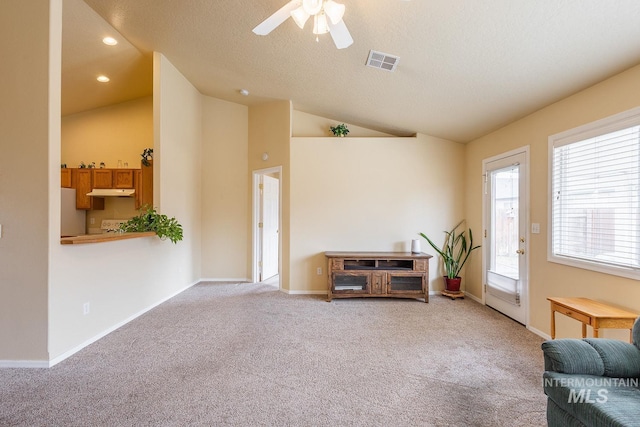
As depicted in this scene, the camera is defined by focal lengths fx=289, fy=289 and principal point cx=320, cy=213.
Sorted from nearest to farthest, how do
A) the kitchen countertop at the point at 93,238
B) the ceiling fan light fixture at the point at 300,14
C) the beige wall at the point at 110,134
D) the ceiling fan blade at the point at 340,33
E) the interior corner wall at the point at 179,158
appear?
the ceiling fan light fixture at the point at 300,14
the ceiling fan blade at the point at 340,33
the kitchen countertop at the point at 93,238
the interior corner wall at the point at 179,158
the beige wall at the point at 110,134

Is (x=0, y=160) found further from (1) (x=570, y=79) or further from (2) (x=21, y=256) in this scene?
(1) (x=570, y=79)

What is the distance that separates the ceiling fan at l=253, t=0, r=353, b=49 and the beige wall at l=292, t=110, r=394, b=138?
9.59ft

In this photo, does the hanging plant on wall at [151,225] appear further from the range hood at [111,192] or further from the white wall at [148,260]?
the range hood at [111,192]

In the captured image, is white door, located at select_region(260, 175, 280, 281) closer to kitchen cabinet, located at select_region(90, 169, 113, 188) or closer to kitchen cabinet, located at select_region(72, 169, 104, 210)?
kitchen cabinet, located at select_region(90, 169, 113, 188)

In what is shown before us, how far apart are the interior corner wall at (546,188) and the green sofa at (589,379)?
40.7 inches

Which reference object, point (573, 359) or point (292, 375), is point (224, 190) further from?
point (573, 359)

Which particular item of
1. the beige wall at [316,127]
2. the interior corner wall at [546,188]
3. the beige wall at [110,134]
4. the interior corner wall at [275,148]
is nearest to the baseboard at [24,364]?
the interior corner wall at [275,148]

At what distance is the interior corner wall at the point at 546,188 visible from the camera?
7.50 feet

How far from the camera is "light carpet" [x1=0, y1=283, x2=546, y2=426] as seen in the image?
6.00 feet

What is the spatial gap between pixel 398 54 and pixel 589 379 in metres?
2.85

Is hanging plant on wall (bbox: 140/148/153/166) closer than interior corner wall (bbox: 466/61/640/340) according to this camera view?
No

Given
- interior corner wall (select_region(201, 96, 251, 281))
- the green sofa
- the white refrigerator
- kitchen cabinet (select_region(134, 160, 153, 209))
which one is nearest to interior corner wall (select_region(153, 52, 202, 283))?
interior corner wall (select_region(201, 96, 251, 281))

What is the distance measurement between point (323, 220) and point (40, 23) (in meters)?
3.78

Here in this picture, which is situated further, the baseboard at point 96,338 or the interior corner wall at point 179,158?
the interior corner wall at point 179,158
